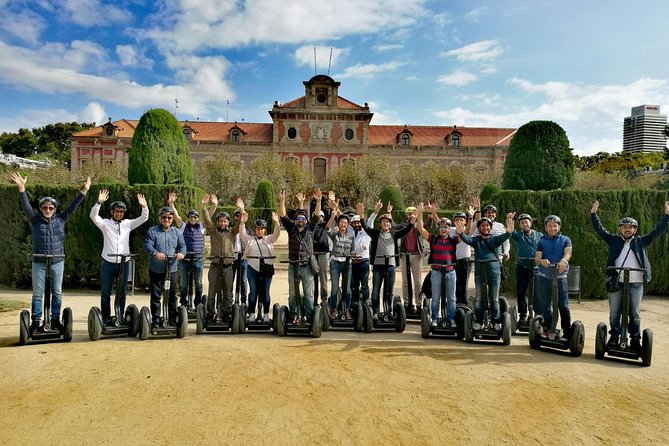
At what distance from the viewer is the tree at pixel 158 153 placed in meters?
10.8

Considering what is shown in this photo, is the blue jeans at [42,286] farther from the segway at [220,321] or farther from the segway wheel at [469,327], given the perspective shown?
the segway wheel at [469,327]

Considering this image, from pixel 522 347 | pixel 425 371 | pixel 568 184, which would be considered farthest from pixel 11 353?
pixel 568 184

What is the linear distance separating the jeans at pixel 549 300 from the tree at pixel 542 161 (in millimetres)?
5446

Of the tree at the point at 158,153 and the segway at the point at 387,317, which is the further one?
the tree at the point at 158,153

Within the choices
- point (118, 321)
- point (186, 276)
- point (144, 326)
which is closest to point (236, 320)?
point (144, 326)

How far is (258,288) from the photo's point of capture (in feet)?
22.2

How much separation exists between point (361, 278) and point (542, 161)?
6.49 metres

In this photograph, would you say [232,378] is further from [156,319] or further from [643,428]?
[643,428]

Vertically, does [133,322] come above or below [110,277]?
below

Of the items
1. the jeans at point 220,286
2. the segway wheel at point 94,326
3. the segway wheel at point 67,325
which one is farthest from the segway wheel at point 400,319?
the segway wheel at point 67,325

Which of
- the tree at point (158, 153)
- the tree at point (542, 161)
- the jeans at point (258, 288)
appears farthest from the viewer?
Result: the tree at point (542, 161)

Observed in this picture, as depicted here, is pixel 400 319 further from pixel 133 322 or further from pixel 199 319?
pixel 133 322

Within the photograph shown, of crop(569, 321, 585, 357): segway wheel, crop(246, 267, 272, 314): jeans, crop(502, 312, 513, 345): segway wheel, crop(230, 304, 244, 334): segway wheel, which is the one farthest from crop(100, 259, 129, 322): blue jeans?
crop(569, 321, 585, 357): segway wheel

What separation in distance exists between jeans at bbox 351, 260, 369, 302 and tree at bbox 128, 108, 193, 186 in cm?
610
